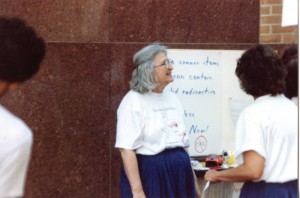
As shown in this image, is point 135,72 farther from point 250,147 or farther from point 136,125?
point 250,147

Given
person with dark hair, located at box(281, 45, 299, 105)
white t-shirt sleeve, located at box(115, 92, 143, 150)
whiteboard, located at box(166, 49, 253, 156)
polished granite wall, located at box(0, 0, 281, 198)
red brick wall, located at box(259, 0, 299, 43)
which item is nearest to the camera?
person with dark hair, located at box(281, 45, 299, 105)

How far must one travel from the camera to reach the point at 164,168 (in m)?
3.99

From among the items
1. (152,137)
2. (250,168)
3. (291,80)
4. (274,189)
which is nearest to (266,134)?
(250,168)

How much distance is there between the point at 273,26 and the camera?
5117 mm

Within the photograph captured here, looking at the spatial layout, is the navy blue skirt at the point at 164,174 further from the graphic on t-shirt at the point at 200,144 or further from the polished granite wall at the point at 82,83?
the graphic on t-shirt at the point at 200,144

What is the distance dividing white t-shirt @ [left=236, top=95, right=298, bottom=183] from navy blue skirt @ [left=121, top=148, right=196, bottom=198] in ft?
Result: 2.89

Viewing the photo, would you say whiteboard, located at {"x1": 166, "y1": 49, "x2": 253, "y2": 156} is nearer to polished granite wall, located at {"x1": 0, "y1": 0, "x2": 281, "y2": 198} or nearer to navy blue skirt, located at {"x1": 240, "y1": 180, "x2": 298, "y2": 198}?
polished granite wall, located at {"x1": 0, "y1": 0, "x2": 281, "y2": 198}

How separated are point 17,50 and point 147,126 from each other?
1.79 meters

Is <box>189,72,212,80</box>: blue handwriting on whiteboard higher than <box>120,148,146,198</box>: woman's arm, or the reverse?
<box>189,72,212,80</box>: blue handwriting on whiteboard

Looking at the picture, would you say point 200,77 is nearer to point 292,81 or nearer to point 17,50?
point 292,81

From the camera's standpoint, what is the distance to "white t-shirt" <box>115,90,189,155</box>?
393 cm

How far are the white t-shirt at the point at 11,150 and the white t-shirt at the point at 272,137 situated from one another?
49.4 inches

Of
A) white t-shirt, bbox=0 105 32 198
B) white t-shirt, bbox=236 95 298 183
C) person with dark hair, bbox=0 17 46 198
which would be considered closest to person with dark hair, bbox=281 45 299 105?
white t-shirt, bbox=236 95 298 183

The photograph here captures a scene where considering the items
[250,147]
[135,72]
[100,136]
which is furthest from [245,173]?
[100,136]
